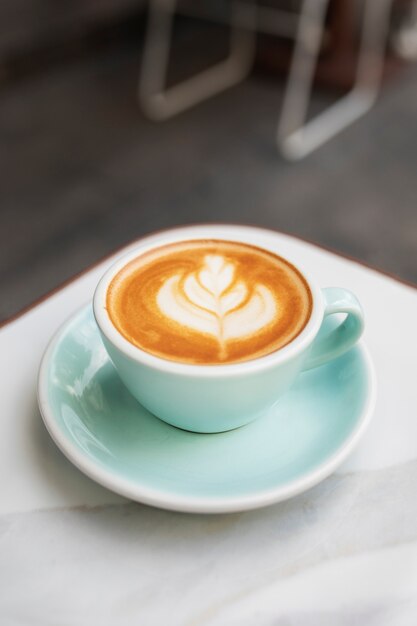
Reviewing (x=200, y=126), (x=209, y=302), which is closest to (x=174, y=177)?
(x=200, y=126)

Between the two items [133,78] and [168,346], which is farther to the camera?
[133,78]

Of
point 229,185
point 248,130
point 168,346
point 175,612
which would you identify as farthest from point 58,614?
point 248,130

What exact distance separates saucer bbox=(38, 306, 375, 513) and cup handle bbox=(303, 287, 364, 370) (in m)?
0.02

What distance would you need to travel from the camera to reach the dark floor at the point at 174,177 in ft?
4.77

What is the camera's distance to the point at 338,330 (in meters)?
0.51

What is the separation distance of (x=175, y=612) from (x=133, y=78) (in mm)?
1919

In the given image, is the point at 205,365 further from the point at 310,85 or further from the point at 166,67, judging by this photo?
the point at 166,67

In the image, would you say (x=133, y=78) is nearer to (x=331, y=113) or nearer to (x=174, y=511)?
(x=331, y=113)

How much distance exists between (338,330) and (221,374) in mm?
120

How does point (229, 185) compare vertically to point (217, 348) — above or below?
below

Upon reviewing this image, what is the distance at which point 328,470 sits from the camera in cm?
44

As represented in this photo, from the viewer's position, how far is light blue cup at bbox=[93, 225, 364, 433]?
0.43 metres

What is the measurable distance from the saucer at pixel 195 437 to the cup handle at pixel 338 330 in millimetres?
21

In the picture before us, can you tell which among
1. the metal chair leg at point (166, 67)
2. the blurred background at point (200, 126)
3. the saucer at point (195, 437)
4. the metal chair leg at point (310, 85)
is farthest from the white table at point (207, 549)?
the metal chair leg at point (166, 67)
